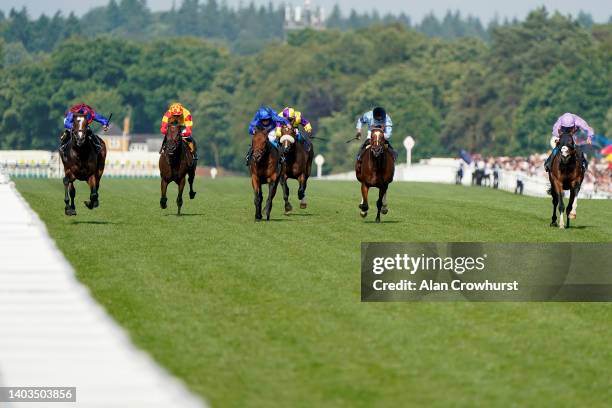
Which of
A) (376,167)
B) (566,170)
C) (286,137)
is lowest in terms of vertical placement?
(376,167)

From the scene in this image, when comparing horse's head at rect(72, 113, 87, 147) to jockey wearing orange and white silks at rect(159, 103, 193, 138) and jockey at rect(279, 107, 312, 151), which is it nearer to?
jockey wearing orange and white silks at rect(159, 103, 193, 138)

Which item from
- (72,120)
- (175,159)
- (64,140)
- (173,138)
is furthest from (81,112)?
(175,159)

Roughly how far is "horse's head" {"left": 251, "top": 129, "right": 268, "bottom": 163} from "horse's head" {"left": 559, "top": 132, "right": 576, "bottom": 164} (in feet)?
17.7

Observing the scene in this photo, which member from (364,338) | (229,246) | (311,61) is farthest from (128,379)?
(311,61)

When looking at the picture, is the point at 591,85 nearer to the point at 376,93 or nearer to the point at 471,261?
the point at 376,93

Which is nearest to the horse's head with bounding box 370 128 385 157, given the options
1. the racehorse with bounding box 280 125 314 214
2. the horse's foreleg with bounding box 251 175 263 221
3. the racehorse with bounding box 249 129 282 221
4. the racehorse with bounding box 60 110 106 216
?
the racehorse with bounding box 249 129 282 221

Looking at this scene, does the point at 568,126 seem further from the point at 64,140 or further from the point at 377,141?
the point at 64,140

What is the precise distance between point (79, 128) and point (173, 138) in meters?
2.89

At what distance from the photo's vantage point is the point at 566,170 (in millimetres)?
31203

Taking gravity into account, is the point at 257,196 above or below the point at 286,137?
below

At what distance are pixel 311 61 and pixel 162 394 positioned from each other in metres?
185

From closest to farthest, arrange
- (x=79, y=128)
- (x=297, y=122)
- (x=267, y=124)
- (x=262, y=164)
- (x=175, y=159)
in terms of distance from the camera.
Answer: (x=79, y=128)
(x=262, y=164)
(x=267, y=124)
(x=175, y=159)
(x=297, y=122)

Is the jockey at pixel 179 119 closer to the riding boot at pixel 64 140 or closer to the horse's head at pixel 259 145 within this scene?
the horse's head at pixel 259 145

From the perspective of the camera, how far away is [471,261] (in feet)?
70.2
